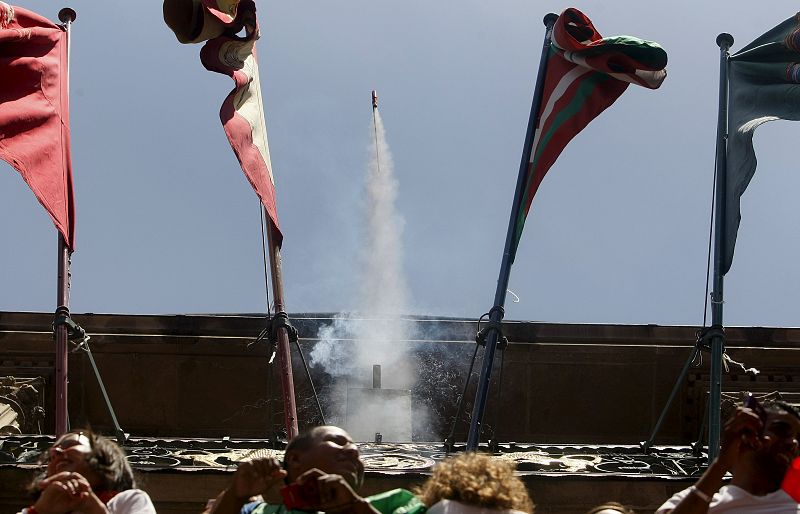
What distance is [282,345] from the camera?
1306 cm

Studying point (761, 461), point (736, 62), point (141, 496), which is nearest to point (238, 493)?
point (141, 496)

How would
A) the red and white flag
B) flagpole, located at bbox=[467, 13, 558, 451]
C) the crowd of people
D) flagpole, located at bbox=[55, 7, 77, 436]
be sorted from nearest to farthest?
the crowd of people → flagpole, located at bbox=[55, 7, 77, 436] → flagpole, located at bbox=[467, 13, 558, 451] → the red and white flag

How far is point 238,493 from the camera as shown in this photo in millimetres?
5074

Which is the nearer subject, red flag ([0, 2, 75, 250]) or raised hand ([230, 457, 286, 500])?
raised hand ([230, 457, 286, 500])

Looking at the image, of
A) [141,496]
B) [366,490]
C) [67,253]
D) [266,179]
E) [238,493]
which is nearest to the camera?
[238,493]

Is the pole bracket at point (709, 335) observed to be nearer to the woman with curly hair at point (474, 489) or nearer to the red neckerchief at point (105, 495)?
the woman with curly hair at point (474, 489)

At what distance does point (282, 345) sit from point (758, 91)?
6999 millimetres

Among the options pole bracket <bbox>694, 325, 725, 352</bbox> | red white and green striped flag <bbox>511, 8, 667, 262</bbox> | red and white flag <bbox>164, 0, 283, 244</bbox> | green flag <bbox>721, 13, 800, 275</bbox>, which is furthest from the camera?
red white and green striped flag <bbox>511, 8, 667, 262</bbox>

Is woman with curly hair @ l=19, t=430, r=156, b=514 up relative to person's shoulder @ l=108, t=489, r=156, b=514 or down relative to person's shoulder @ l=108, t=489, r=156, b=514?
up

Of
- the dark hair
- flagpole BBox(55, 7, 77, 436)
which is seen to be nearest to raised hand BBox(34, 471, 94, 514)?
the dark hair

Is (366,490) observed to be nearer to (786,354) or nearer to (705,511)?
(705,511)

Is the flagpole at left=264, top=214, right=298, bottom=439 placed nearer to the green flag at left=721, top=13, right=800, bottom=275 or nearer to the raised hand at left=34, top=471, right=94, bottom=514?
the green flag at left=721, top=13, right=800, bottom=275

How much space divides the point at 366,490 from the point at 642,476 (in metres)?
2.74

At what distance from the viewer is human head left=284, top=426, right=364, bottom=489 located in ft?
17.2
